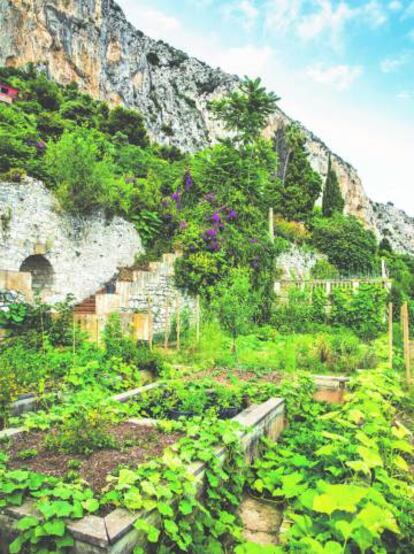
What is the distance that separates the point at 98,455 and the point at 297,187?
23908 millimetres

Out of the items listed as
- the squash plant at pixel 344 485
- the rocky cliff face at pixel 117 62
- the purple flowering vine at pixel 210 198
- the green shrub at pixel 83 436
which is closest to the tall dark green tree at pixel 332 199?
the rocky cliff face at pixel 117 62

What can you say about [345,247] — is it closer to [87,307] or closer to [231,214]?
[231,214]

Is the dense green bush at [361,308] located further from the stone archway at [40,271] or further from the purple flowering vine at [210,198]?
the stone archway at [40,271]

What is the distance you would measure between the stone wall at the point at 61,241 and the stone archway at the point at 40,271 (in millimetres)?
80

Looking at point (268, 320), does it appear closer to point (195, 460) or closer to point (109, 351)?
point (109, 351)

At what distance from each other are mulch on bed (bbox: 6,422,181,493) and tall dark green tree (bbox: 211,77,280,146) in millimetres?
12137

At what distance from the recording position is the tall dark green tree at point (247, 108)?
13453 millimetres

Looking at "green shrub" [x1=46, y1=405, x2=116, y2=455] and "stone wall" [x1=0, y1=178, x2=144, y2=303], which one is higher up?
"stone wall" [x1=0, y1=178, x2=144, y2=303]

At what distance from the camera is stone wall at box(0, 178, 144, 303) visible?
8.38 metres

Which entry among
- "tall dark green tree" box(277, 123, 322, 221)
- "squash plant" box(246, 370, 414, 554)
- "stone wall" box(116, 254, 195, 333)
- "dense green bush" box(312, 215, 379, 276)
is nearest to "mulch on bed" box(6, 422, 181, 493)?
"squash plant" box(246, 370, 414, 554)

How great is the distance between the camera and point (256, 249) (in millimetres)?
12953

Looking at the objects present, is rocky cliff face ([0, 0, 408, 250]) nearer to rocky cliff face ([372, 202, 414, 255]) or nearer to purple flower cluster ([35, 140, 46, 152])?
purple flower cluster ([35, 140, 46, 152])

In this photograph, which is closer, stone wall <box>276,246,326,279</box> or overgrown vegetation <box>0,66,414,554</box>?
overgrown vegetation <box>0,66,414,554</box>

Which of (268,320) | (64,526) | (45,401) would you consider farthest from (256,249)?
(64,526)
